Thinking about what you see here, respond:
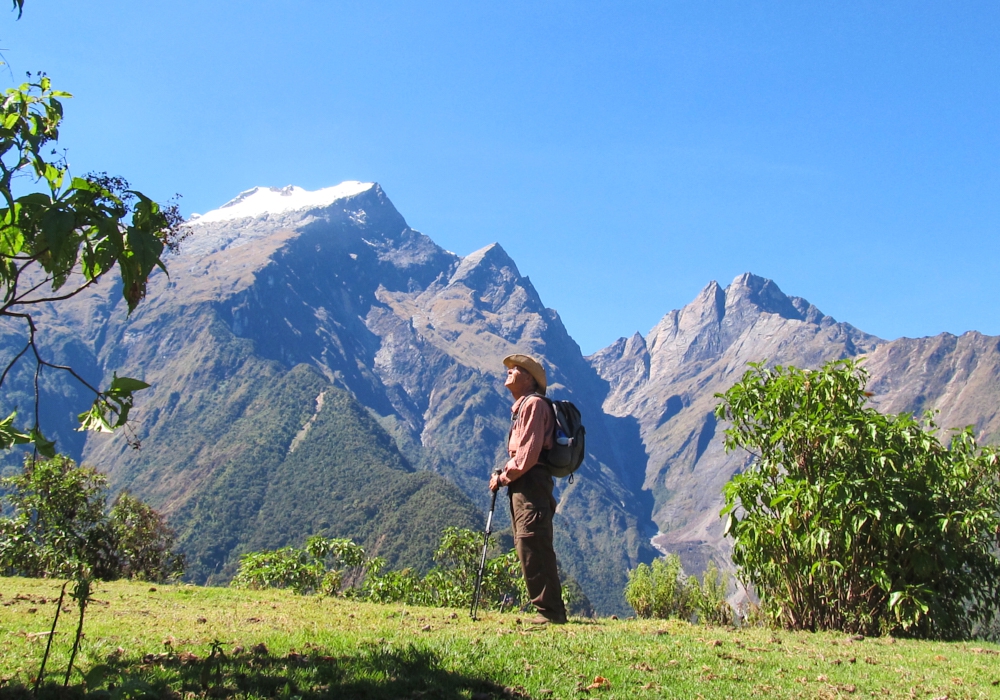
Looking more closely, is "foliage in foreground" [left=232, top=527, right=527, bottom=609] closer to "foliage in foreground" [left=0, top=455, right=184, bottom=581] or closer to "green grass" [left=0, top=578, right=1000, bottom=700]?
"foliage in foreground" [left=0, top=455, right=184, bottom=581]

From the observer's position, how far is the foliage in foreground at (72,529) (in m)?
12.9

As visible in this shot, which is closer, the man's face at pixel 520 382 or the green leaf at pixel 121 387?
the green leaf at pixel 121 387

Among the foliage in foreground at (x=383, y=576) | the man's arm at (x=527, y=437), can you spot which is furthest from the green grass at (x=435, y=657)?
the foliage in foreground at (x=383, y=576)

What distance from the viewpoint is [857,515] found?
24.6ft

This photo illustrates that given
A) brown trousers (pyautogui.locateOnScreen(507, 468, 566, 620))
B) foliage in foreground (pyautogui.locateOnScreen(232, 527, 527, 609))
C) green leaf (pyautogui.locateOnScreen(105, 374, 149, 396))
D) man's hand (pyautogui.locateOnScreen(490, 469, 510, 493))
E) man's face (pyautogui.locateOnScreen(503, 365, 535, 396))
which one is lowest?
foliage in foreground (pyautogui.locateOnScreen(232, 527, 527, 609))

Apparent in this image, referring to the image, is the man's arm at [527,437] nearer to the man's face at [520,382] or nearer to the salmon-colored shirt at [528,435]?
the salmon-colored shirt at [528,435]

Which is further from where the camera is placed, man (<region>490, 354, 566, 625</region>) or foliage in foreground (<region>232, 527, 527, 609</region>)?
foliage in foreground (<region>232, 527, 527, 609</region>)

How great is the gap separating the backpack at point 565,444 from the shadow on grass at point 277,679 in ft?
8.17

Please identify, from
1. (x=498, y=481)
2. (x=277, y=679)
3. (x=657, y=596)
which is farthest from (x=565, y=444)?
(x=657, y=596)

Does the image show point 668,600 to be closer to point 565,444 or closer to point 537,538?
point 537,538

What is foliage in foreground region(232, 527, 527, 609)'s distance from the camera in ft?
40.0

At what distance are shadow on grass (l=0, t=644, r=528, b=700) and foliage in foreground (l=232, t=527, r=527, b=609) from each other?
6.26 meters

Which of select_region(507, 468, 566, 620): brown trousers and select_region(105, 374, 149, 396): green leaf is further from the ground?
select_region(105, 374, 149, 396): green leaf

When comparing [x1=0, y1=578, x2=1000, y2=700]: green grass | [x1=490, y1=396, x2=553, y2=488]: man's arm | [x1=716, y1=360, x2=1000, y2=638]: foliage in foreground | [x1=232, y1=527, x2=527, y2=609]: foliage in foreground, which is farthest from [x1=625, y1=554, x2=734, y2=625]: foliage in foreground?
[x1=490, y1=396, x2=553, y2=488]: man's arm
